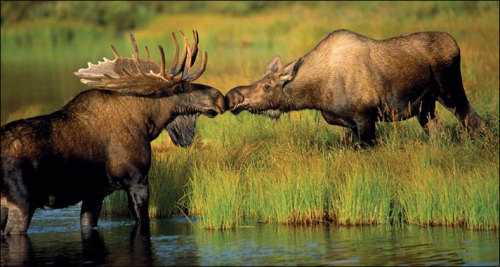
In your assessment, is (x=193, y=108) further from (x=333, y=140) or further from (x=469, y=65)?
(x=469, y=65)

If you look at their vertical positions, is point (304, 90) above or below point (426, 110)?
above

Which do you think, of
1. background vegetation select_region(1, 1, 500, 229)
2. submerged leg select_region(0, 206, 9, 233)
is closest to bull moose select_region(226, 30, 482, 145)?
background vegetation select_region(1, 1, 500, 229)

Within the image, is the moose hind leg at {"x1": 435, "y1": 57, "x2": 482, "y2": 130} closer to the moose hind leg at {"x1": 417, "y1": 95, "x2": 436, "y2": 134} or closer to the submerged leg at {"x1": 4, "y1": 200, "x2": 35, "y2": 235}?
the moose hind leg at {"x1": 417, "y1": 95, "x2": 436, "y2": 134}

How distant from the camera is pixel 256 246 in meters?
13.2

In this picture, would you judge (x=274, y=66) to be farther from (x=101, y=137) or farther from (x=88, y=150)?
(x=88, y=150)

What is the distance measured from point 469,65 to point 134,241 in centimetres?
1221

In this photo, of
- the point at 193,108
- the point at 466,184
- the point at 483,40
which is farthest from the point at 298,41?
the point at 466,184

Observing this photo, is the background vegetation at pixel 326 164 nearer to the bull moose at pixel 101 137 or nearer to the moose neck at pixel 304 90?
the moose neck at pixel 304 90

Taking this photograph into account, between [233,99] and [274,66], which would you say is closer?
[233,99]

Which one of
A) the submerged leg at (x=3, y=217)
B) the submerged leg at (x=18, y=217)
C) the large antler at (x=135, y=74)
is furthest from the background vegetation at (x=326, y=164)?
the submerged leg at (x=3, y=217)

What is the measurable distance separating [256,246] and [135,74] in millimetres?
2845

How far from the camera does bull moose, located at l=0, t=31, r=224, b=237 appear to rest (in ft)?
44.7

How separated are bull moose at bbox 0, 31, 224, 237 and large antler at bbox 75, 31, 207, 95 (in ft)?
0.04

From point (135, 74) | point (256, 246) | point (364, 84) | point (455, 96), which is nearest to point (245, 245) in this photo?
point (256, 246)
